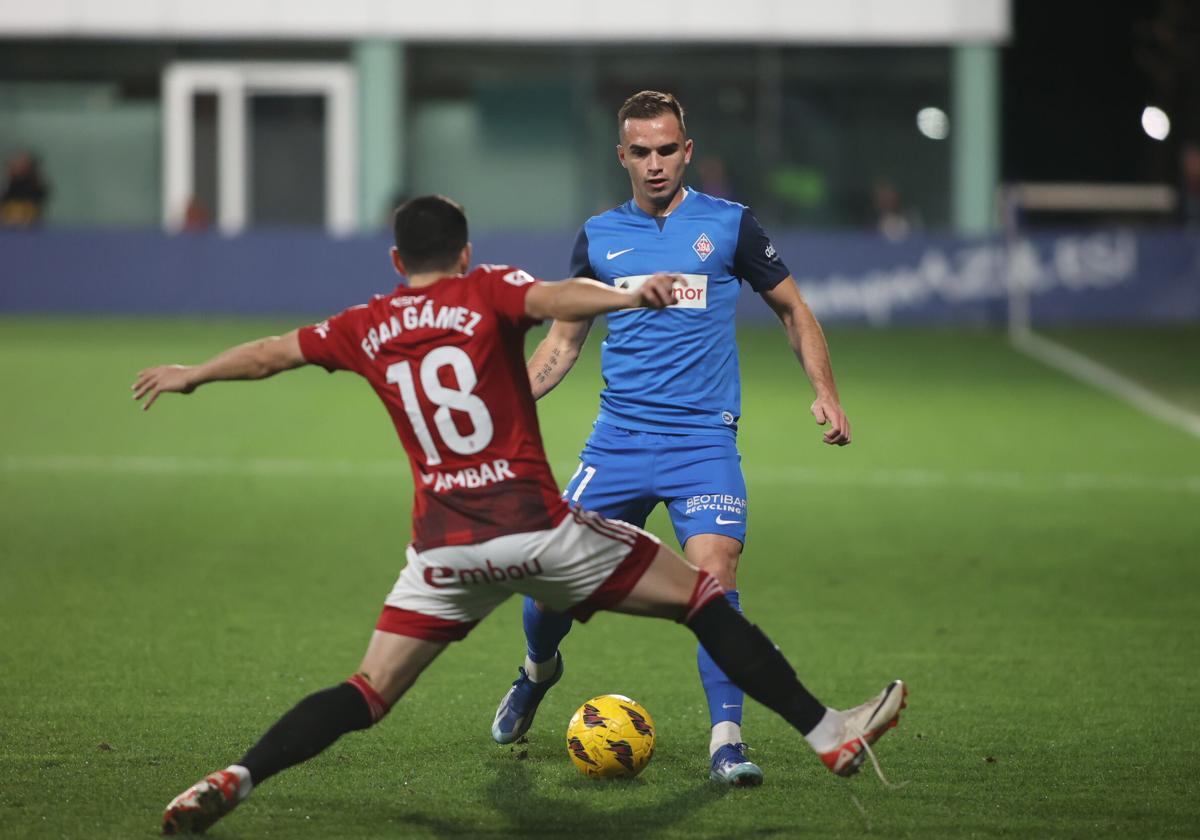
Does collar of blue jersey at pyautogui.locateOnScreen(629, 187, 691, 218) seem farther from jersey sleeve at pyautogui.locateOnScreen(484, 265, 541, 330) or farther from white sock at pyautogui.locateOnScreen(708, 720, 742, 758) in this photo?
white sock at pyautogui.locateOnScreen(708, 720, 742, 758)

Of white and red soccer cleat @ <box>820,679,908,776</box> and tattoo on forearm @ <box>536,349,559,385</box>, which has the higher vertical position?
tattoo on forearm @ <box>536,349,559,385</box>

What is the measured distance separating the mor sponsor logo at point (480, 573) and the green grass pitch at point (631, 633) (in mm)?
794

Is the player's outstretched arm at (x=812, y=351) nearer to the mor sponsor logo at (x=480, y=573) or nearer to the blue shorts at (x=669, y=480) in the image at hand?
the blue shorts at (x=669, y=480)

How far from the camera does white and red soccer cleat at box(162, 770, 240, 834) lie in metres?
5.36

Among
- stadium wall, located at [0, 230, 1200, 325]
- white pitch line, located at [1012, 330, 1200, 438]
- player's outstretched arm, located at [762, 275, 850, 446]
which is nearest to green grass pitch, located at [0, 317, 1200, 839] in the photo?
white pitch line, located at [1012, 330, 1200, 438]

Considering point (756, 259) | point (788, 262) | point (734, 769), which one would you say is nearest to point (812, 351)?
point (756, 259)

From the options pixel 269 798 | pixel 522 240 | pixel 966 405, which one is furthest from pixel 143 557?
pixel 522 240

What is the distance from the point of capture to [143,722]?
6887 mm

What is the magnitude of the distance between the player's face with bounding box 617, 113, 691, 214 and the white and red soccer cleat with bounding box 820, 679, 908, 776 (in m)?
2.02

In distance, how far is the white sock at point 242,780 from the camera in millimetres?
5414

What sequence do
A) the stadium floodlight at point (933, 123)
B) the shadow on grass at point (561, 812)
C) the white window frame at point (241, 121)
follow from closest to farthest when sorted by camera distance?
the shadow on grass at point (561, 812) < the white window frame at point (241, 121) < the stadium floodlight at point (933, 123)

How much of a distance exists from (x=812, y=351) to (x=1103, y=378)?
14.0 m

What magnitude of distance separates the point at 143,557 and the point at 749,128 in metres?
21.6

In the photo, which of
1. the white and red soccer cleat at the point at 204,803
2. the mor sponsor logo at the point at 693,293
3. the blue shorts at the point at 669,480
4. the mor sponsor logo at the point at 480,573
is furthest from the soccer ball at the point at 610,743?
the mor sponsor logo at the point at 693,293
